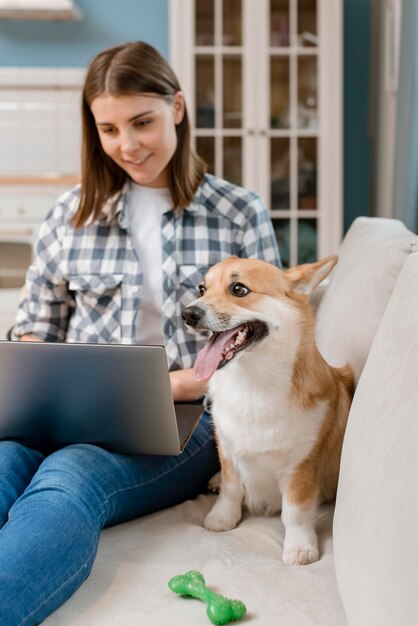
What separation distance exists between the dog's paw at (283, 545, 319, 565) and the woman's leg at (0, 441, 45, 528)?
457 mm

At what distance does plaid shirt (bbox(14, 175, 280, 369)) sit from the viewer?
1.80 meters

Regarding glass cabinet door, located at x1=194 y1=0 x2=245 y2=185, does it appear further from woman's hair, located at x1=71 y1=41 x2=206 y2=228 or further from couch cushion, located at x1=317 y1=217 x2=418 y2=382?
couch cushion, located at x1=317 y1=217 x2=418 y2=382

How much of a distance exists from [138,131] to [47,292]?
45 centimetres

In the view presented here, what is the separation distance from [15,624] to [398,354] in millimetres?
574

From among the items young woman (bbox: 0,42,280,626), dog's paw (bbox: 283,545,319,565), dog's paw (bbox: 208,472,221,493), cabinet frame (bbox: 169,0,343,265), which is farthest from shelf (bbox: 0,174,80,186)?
dog's paw (bbox: 283,545,319,565)

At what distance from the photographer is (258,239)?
185 centimetres

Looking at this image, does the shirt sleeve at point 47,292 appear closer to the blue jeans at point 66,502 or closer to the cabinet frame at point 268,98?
the blue jeans at point 66,502

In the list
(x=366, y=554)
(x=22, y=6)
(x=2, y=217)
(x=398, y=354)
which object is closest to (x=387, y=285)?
(x=398, y=354)

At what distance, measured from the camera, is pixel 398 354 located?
3.22 ft

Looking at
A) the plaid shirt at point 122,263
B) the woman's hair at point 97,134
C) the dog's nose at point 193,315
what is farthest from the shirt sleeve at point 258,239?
the dog's nose at point 193,315

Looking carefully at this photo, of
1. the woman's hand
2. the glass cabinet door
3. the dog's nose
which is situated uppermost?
the glass cabinet door

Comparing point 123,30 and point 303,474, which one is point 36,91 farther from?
point 303,474

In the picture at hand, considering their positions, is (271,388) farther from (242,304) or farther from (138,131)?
(138,131)

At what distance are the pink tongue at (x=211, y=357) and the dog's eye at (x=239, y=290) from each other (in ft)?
0.24
